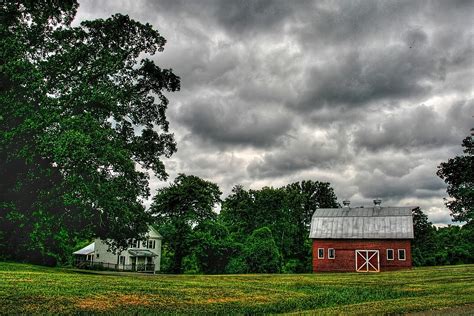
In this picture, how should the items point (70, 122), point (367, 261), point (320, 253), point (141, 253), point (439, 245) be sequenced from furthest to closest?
point (141, 253)
point (439, 245)
point (320, 253)
point (367, 261)
point (70, 122)

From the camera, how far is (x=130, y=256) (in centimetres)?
6881

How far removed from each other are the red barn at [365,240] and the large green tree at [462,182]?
7.33m

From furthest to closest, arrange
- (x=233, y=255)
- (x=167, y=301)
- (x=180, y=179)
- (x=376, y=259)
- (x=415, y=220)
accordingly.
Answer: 1. (x=415, y=220)
2. (x=180, y=179)
3. (x=233, y=255)
4. (x=376, y=259)
5. (x=167, y=301)

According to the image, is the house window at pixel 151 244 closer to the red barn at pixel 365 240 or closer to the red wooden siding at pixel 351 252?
the red barn at pixel 365 240

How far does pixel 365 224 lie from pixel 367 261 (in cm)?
418

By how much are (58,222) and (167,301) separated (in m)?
13.8

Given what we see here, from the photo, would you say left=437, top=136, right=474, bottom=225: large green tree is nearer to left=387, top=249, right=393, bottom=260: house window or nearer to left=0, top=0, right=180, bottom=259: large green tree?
left=387, top=249, right=393, bottom=260: house window

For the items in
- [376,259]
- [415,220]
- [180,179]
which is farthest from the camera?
[415,220]

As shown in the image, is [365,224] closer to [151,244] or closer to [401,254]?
[401,254]

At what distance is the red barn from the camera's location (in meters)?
46.1

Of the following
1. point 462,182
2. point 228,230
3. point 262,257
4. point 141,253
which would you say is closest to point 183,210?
point 228,230

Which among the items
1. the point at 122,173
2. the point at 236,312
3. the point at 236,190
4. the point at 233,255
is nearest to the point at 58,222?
the point at 122,173

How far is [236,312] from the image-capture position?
13570 millimetres

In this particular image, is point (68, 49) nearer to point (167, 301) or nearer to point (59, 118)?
point (59, 118)
